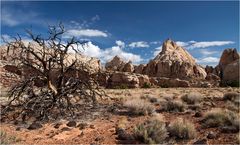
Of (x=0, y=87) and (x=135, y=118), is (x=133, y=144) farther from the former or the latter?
(x=0, y=87)

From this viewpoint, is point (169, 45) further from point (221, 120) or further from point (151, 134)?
point (151, 134)

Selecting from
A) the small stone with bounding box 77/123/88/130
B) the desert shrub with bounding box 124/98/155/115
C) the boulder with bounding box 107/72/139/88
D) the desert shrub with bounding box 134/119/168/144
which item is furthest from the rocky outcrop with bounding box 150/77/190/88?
the desert shrub with bounding box 134/119/168/144

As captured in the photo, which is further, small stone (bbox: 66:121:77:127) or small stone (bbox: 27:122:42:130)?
small stone (bbox: 66:121:77:127)

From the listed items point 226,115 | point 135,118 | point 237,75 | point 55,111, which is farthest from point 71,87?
point 237,75

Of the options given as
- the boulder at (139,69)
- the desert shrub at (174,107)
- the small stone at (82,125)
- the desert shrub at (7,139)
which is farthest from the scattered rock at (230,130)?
the boulder at (139,69)

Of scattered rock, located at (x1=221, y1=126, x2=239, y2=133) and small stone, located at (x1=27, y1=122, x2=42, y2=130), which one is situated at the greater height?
small stone, located at (x1=27, y1=122, x2=42, y2=130)

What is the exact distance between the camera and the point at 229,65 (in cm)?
6247

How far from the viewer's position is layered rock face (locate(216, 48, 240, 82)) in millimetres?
58963

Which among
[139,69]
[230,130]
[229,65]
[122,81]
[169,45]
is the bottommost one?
[230,130]

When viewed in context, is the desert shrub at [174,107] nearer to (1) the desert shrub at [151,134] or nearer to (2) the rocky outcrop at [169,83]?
(1) the desert shrub at [151,134]

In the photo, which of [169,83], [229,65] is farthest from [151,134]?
[229,65]

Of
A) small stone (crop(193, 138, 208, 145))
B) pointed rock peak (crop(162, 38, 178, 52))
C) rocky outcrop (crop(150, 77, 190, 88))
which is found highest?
pointed rock peak (crop(162, 38, 178, 52))

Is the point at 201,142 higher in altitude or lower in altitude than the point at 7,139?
lower

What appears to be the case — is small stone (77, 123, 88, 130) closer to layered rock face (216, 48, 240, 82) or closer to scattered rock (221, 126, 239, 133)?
scattered rock (221, 126, 239, 133)
